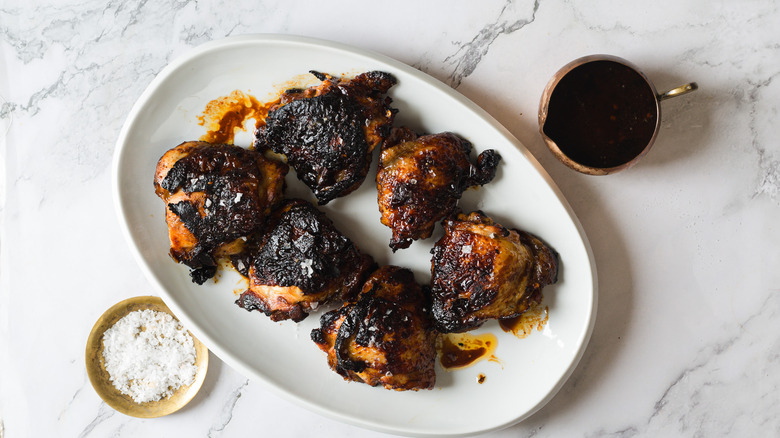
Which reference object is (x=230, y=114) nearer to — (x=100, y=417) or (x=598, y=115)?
(x=598, y=115)

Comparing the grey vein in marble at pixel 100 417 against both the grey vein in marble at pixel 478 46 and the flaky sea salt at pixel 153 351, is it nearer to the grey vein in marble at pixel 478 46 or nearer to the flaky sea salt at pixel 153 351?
the flaky sea salt at pixel 153 351

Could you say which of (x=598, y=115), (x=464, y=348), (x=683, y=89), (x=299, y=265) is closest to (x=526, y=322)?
(x=464, y=348)

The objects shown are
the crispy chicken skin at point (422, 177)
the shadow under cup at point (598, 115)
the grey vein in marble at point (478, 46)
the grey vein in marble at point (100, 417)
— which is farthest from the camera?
the grey vein in marble at point (100, 417)

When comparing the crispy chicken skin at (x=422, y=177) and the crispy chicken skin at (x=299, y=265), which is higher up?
the crispy chicken skin at (x=422, y=177)

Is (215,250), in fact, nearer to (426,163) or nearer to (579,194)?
(426,163)

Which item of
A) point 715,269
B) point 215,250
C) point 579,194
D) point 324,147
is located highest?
point 715,269

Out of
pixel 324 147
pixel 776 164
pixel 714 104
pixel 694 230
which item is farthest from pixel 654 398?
pixel 324 147

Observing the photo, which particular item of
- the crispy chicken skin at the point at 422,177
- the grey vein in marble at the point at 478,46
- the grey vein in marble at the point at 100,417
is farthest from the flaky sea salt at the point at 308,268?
the grey vein in marble at the point at 100,417
